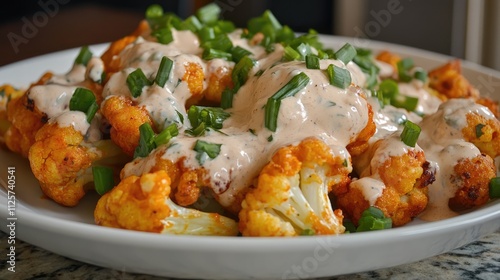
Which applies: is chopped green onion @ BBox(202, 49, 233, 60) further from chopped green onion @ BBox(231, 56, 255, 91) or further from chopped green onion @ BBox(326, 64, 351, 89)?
chopped green onion @ BBox(326, 64, 351, 89)

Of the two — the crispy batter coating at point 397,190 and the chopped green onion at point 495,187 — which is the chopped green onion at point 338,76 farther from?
the chopped green onion at point 495,187

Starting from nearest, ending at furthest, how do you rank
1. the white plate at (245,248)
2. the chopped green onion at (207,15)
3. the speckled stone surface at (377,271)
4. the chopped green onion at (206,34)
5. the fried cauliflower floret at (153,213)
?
the white plate at (245,248), the fried cauliflower floret at (153,213), the speckled stone surface at (377,271), the chopped green onion at (206,34), the chopped green onion at (207,15)

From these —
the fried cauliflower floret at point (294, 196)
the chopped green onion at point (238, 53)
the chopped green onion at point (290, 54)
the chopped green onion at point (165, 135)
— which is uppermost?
the chopped green onion at point (290, 54)

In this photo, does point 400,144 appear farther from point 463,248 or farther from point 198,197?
point 198,197

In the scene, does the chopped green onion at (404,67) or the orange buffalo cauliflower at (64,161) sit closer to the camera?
the orange buffalo cauliflower at (64,161)

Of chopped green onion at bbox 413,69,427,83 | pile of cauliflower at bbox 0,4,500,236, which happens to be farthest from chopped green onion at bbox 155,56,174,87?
chopped green onion at bbox 413,69,427,83

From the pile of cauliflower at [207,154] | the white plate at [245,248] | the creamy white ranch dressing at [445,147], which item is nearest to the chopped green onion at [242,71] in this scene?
the pile of cauliflower at [207,154]

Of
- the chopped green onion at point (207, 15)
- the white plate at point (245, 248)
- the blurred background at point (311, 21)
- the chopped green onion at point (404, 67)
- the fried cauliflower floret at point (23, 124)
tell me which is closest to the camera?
the white plate at point (245, 248)
